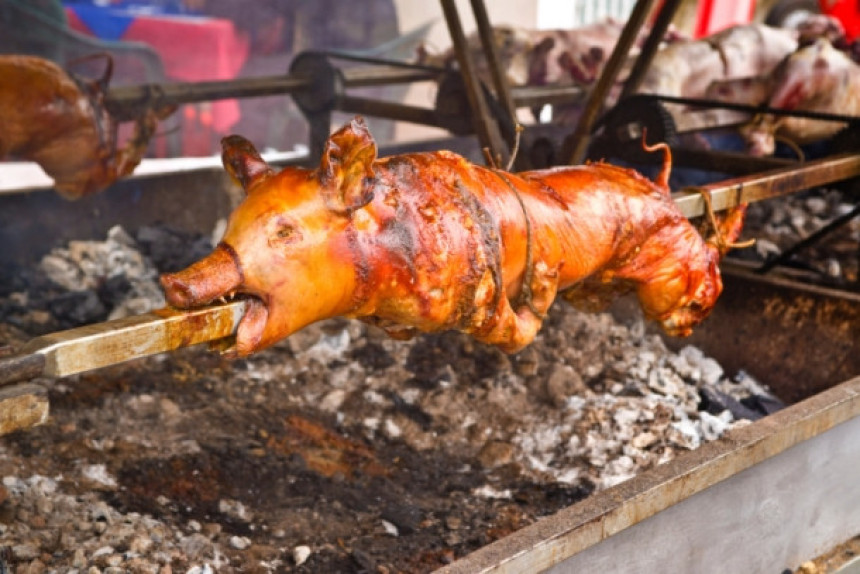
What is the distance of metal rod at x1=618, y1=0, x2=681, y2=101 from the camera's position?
4.49m

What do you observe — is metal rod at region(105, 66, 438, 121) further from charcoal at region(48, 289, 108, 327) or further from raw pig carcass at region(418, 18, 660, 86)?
raw pig carcass at region(418, 18, 660, 86)

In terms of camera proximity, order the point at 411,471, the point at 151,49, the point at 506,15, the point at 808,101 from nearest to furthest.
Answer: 1. the point at 411,471
2. the point at 808,101
3. the point at 151,49
4. the point at 506,15

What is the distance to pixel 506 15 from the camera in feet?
36.0

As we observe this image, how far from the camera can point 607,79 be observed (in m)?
4.32

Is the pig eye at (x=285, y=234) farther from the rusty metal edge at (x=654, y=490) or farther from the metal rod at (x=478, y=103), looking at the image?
the metal rod at (x=478, y=103)

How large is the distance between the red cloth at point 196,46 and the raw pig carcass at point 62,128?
15.1 feet

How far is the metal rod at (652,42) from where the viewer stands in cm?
449

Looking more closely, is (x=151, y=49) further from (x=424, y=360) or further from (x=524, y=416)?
(x=524, y=416)

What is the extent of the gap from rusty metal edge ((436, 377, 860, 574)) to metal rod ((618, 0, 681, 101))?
216cm

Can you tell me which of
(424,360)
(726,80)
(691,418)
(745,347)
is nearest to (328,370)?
(424,360)

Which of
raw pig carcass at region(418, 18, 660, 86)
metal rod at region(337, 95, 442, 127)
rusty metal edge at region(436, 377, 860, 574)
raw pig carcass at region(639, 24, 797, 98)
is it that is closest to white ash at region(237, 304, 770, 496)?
rusty metal edge at region(436, 377, 860, 574)

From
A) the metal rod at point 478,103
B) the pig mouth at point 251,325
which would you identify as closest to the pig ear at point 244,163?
the pig mouth at point 251,325

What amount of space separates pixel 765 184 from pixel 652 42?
5.15ft

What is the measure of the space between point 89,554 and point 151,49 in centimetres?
715
